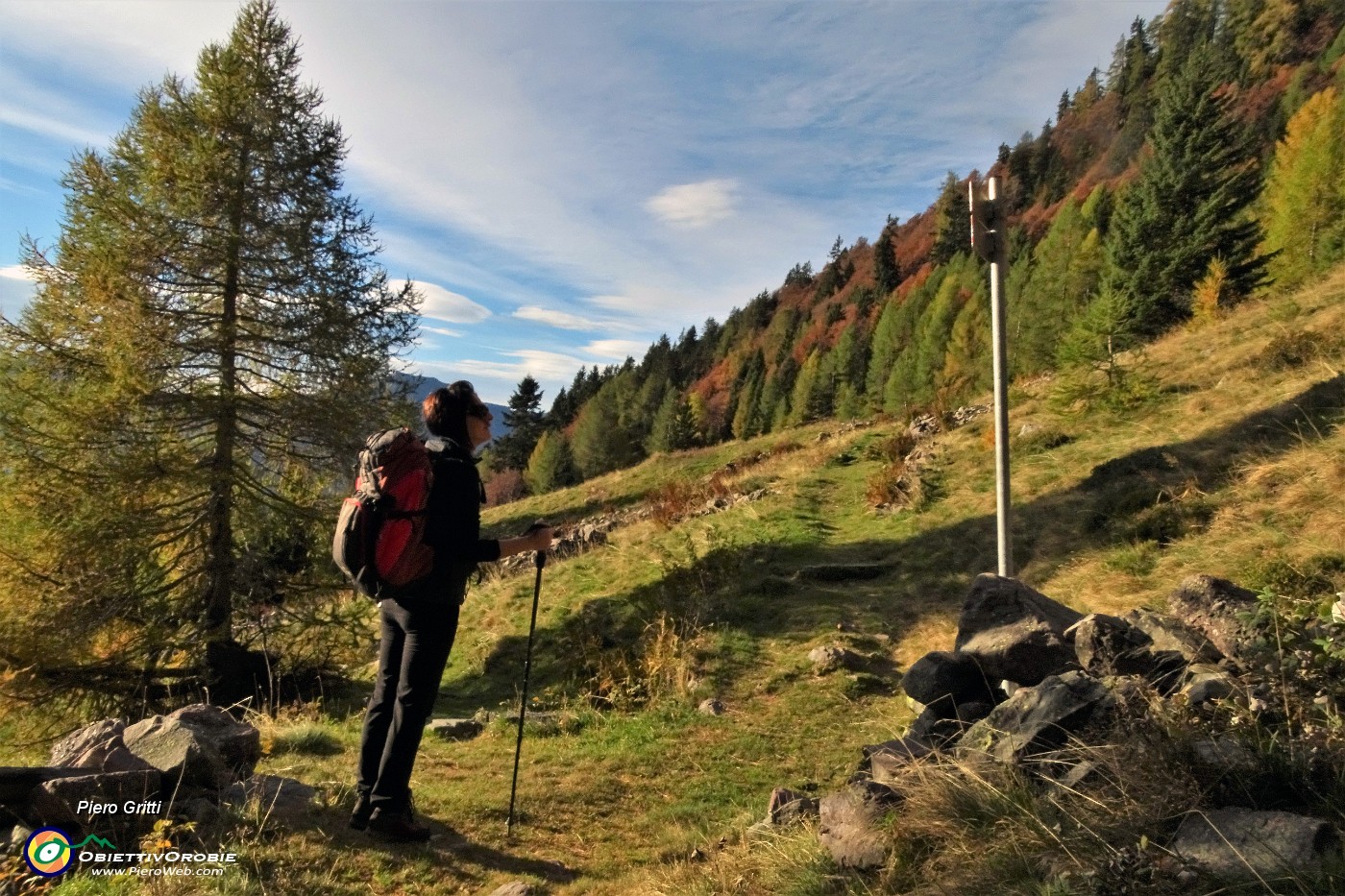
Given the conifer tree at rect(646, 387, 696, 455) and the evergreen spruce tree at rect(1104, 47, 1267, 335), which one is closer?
the evergreen spruce tree at rect(1104, 47, 1267, 335)

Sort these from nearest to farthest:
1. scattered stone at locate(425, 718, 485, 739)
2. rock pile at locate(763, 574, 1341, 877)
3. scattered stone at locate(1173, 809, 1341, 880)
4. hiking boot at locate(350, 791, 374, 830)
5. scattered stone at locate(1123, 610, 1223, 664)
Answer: scattered stone at locate(1173, 809, 1341, 880) → rock pile at locate(763, 574, 1341, 877) → scattered stone at locate(1123, 610, 1223, 664) → hiking boot at locate(350, 791, 374, 830) → scattered stone at locate(425, 718, 485, 739)

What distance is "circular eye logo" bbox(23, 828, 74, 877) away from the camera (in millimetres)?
2906

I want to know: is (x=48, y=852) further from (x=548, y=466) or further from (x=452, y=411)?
(x=548, y=466)

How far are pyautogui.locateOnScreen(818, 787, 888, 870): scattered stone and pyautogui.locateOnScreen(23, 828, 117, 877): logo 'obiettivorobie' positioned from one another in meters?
3.12

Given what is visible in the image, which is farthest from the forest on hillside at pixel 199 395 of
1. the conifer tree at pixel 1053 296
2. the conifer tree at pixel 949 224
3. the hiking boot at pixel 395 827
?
the conifer tree at pixel 949 224

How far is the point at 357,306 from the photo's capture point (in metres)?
10.9

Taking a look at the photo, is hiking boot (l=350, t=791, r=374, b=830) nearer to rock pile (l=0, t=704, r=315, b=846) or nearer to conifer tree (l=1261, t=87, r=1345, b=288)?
rock pile (l=0, t=704, r=315, b=846)

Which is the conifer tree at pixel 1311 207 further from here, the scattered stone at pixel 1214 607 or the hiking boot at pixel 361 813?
the hiking boot at pixel 361 813

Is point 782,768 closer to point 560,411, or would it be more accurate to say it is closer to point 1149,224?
point 1149,224

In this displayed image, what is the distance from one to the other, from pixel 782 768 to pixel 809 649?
8.68 feet

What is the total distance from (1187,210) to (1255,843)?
85.9 ft

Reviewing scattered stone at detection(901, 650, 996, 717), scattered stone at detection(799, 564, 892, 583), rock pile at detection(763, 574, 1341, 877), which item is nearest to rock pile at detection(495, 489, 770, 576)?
scattered stone at detection(799, 564, 892, 583)

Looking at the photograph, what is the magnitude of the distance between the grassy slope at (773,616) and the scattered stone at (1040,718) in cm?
87

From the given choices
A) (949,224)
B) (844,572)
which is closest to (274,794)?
(844,572)
